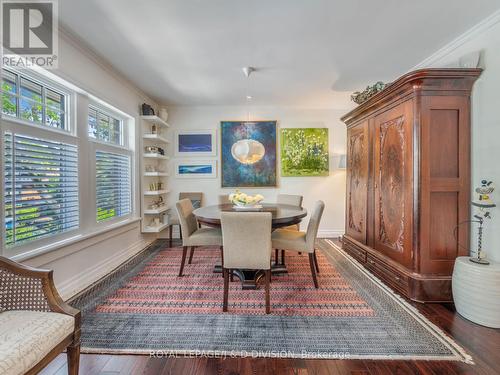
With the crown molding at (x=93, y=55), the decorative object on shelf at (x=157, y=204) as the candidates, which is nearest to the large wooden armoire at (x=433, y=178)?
the crown molding at (x=93, y=55)

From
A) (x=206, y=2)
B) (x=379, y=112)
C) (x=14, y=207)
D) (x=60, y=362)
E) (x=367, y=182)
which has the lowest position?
(x=60, y=362)

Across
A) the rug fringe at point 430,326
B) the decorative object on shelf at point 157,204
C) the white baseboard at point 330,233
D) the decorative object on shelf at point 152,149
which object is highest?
the decorative object on shelf at point 152,149

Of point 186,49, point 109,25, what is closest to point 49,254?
point 109,25

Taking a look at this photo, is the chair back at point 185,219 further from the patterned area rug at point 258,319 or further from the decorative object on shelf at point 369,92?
the decorative object on shelf at point 369,92

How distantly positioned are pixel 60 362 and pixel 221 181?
10.7ft

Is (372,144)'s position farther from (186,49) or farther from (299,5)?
(186,49)

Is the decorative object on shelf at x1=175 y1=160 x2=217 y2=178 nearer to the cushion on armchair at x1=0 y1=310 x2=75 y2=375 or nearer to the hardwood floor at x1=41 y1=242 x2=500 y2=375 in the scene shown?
the hardwood floor at x1=41 y1=242 x2=500 y2=375

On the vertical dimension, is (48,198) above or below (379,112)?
below

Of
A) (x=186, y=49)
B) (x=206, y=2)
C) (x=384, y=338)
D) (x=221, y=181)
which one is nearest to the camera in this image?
(x=384, y=338)

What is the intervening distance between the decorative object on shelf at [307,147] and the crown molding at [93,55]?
104 inches

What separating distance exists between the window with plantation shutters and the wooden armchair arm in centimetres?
71

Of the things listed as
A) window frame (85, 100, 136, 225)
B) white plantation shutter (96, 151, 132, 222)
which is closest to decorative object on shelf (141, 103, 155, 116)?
window frame (85, 100, 136, 225)

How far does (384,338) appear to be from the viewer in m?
1.63

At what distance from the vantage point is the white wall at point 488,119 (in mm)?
1929
